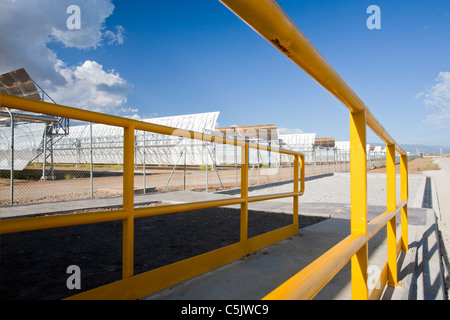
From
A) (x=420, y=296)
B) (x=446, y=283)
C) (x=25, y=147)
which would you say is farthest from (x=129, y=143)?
(x=25, y=147)

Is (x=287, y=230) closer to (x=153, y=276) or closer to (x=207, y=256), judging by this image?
(x=207, y=256)

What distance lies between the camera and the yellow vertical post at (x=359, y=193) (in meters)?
1.20

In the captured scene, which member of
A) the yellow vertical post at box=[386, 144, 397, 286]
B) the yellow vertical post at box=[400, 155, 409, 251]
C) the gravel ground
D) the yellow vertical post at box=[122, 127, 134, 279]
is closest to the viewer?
the yellow vertical post at box=[122, 127, 134, 279]

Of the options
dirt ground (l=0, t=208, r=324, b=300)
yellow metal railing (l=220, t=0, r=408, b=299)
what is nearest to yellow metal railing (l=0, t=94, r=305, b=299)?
dirt ground (l=0, t=208, r=324, b=300)

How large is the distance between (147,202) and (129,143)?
546 centimetres

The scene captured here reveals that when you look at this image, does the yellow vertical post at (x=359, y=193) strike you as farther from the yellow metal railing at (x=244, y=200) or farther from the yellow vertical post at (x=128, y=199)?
the yellow vertical post at (x=128, y=199)

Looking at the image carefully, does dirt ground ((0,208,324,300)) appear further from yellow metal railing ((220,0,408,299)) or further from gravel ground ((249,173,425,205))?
gravel ground ((249,173,425,205))

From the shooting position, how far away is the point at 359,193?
121cm

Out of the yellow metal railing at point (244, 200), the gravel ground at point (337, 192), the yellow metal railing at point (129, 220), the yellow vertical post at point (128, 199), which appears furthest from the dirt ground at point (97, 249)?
the gravel ground at point (337, 192)

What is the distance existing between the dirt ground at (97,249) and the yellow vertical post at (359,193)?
203cm

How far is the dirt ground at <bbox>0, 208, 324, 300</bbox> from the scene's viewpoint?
2.34 meters

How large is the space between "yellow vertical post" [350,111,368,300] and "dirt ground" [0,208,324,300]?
203 cm

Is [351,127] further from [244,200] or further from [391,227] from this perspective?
[244,200]

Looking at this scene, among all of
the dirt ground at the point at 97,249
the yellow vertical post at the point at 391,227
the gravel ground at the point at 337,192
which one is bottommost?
the gravel ground at the point at 337,192
